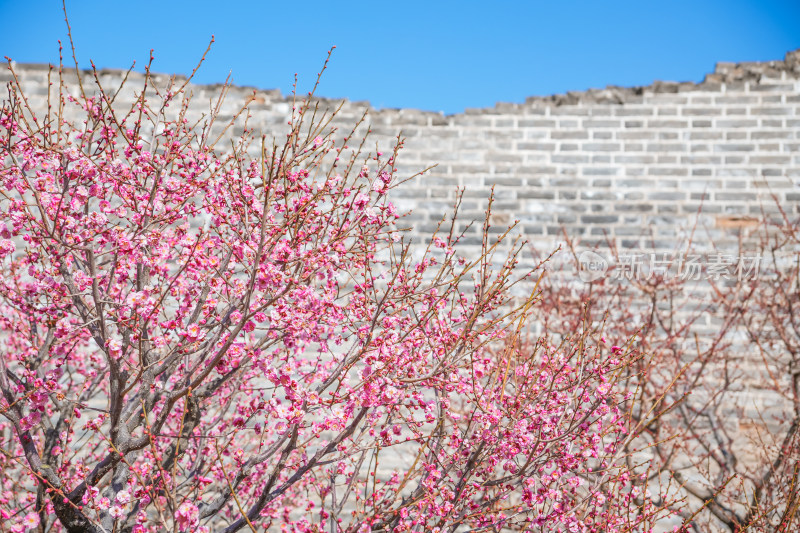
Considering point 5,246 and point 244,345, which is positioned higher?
point 5,246

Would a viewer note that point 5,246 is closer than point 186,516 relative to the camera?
No

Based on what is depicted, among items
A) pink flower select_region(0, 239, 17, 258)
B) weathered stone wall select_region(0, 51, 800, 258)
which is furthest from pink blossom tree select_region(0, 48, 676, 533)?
weathered stone wall select_region(0, 51, 800, 258)

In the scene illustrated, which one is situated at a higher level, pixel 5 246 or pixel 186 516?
pixel 5 246

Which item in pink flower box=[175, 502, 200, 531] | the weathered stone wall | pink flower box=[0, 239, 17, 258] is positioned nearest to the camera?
pink flower box=[175, 502, 200, 531]

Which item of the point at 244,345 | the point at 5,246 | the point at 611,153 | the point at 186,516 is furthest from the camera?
the point at 611,153

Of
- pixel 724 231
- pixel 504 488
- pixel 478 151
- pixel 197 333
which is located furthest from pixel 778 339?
pixel 197 333

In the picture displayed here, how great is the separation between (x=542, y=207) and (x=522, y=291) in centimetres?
83

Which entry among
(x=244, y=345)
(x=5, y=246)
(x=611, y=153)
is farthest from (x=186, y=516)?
(x=611, y=153)

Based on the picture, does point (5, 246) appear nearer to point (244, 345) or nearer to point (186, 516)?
point (244, 345)

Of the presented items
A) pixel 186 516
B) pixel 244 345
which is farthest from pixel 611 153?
pixel 186 516

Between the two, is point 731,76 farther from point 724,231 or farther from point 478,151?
point 478,151

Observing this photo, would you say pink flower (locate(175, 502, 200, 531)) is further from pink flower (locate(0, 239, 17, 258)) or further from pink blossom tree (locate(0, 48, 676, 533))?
pink flower (locate(0, 239, 17, 258))

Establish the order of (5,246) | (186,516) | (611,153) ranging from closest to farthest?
(186,516) → (5,246) → (611,153)

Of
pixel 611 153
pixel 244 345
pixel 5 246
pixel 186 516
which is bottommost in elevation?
pixel 186 516
